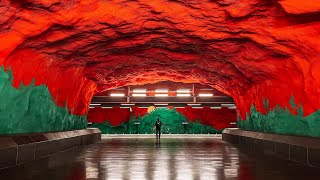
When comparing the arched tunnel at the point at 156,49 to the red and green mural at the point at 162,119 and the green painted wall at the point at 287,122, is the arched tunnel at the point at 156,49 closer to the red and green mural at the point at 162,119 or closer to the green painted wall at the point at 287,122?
the green painted wall at the point at 287,122

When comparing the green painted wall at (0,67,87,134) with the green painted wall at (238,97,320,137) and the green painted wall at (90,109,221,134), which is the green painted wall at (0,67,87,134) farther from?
the green painted wall at (90,109,221,134)

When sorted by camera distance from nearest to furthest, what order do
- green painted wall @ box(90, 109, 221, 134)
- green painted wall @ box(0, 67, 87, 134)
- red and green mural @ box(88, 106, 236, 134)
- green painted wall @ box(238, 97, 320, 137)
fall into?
1. green painted wall @ box(0, 67, 87, 134)
2. green painted wall @ box(238, 97, 320, 137)
3. red and green mural @ box(88, 106, 236, 134)
4. green painted wall @ box(90, 109, 221, 134)

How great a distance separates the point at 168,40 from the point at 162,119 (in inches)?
1011

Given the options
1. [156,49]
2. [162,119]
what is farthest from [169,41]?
[162,119]

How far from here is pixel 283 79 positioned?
1042cm

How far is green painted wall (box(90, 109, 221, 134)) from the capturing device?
34.6 meters

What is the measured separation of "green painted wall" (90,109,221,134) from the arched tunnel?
2079 cm

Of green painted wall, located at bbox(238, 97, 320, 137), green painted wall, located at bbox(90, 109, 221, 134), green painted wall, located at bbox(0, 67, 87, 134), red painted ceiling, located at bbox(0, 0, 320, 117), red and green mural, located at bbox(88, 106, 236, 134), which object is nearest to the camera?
red painted ceiling, located at bbox(0, 0, 320, 117)

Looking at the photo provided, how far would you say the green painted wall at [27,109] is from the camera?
7.91 meters

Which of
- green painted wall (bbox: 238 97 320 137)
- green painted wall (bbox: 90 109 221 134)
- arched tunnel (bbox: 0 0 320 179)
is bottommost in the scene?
green painted wall (bbox: 90 109 221 134)

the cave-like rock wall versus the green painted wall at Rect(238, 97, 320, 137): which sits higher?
the cave-like rock wall

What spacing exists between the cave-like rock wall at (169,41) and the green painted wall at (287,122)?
214mm

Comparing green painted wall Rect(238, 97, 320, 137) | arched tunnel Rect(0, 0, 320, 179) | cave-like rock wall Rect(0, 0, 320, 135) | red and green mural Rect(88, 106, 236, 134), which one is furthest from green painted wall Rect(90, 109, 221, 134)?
cave-like rock wall Rect(0, 0, 320, 135)

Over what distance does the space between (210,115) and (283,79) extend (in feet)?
77.7
